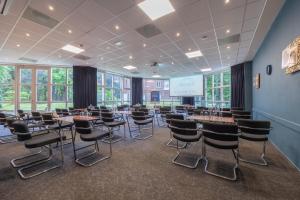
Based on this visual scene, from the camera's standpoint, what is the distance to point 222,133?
2277mm

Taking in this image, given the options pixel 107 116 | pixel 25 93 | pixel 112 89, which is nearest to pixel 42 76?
pixel 25 93

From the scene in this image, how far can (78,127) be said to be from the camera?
2.86 metres

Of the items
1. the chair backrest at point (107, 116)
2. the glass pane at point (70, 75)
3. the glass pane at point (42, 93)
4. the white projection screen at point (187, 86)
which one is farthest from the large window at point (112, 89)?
the chair backrest at point (107, 116)

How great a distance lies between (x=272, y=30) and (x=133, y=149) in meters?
4.67

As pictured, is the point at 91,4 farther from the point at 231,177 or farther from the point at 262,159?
the point at 262,159

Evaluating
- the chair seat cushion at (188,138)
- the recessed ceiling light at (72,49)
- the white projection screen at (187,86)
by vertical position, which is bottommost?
the chair seat cushion at (188,138)

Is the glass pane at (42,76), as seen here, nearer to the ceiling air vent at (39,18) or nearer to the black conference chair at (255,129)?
the ceiling air vent at (39,18)

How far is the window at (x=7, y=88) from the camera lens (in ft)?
24.8

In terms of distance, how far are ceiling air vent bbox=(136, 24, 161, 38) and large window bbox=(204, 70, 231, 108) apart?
688cm

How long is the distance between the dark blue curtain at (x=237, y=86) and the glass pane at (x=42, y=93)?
10.5m

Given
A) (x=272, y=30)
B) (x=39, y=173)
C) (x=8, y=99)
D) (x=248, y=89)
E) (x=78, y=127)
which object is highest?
→ (x=272, y=30)

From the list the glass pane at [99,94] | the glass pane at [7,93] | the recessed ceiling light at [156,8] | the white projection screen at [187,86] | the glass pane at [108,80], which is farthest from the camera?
the glass pane at [108,80]

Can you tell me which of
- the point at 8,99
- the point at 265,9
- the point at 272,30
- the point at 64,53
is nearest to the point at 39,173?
the point at 64,53

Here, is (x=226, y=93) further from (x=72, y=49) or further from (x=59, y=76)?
(x=59, y=76)
